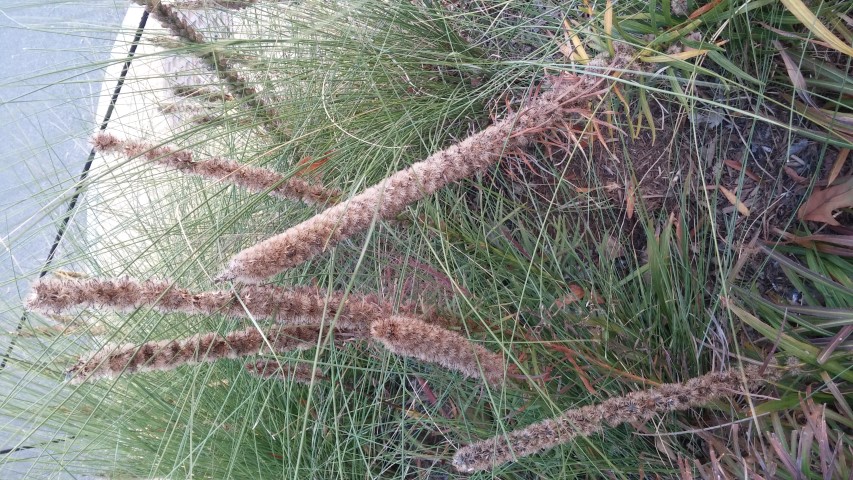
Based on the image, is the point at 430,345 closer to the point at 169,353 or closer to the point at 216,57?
the point at 169,353

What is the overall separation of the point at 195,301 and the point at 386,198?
0.22 meters

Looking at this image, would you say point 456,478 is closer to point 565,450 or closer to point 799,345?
point 565,450

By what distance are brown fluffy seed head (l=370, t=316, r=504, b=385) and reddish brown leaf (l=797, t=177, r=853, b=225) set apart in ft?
1.79

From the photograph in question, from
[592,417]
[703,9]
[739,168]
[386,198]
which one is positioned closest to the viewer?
[386,198]

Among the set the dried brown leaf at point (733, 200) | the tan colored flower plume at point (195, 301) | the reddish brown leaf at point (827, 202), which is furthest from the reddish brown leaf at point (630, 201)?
the tan colored flower plume at point (195, 301)

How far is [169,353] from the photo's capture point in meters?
0.71

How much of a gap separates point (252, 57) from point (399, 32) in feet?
0.90

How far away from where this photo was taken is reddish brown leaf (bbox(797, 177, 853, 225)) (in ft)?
3.09

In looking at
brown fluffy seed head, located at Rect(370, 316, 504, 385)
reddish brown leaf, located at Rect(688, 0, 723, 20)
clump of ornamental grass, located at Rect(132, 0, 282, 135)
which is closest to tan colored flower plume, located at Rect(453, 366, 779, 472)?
brown fluffy seed head, located at Rect(370, 316, 504, 385)

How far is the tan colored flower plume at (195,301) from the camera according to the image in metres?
0.60

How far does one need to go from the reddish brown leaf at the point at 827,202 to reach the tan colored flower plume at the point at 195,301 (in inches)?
25.7

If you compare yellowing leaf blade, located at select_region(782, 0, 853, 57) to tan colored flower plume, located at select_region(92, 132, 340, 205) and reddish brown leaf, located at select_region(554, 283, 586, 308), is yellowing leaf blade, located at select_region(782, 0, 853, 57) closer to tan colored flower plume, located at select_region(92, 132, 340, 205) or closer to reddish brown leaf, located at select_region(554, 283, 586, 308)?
reddish brown leaf, located at select_region(554, 283, 586, 308)

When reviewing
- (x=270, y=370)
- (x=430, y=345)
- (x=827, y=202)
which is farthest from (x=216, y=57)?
(x=827, y=202)

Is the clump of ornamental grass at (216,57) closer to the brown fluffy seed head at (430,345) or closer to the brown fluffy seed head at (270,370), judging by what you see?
the brown fluffy seed head at (270,370)
